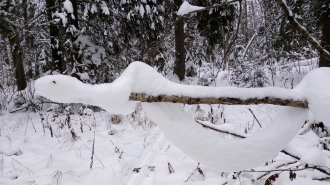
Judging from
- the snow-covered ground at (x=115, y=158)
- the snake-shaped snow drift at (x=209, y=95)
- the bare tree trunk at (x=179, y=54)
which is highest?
the bare tree trunk at (x=179, y=54)

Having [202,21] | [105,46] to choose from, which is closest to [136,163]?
[202,21]

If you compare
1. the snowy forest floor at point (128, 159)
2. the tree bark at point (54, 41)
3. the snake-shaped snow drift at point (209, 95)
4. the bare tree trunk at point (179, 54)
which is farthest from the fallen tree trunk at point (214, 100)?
the bare tree trunk at point (179, 54)

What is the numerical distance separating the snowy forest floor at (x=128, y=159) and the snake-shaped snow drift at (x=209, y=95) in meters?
0.75

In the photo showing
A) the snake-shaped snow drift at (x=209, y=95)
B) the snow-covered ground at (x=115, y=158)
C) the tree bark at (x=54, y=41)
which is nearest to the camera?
the snake-shaped snow drift at (x=209, y=95)

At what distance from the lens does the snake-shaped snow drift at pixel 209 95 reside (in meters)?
0.91

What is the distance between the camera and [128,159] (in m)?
3.09

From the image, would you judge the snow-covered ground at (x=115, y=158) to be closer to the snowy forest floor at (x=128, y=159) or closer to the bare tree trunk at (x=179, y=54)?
the snowy forest floor at (x=128, y=159)

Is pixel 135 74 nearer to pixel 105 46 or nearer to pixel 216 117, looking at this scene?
pixel 216 117

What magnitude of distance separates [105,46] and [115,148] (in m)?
4.13

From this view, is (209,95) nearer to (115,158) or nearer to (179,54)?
(115,158)

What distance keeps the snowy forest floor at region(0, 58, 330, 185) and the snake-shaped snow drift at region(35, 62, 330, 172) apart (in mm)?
752

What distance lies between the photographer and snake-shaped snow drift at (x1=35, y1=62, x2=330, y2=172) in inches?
35.8

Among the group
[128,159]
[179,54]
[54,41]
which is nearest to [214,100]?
[128,159]

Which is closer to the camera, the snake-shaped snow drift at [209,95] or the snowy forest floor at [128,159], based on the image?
the snake-shaped snow drift at [209,95]
